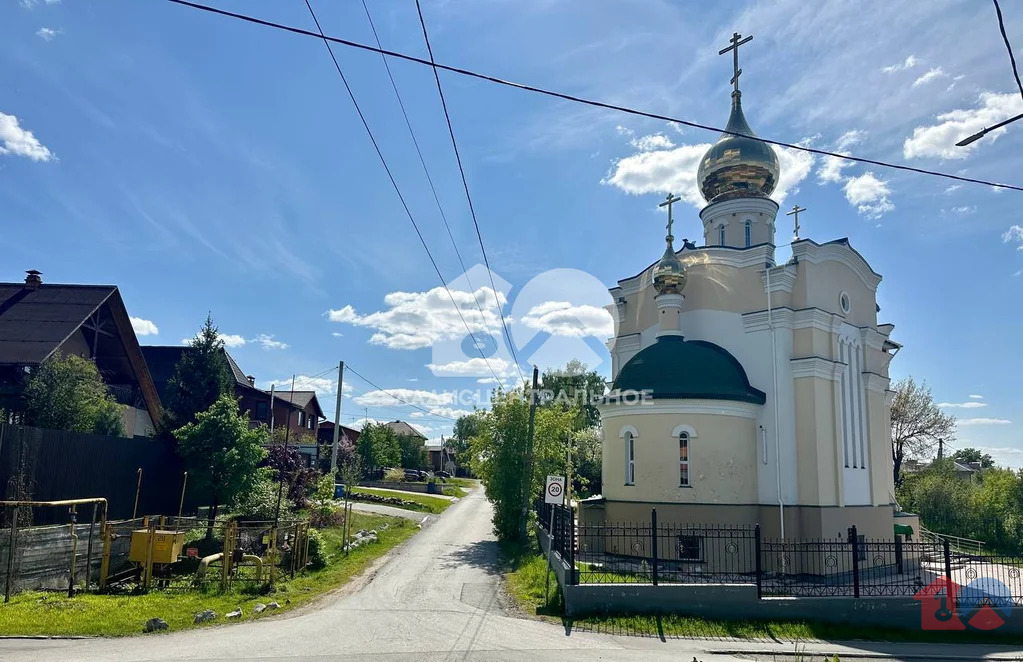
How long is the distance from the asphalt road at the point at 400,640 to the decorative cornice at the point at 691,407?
6.44m

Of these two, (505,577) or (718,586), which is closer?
(718,586)

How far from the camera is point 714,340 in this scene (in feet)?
67.7

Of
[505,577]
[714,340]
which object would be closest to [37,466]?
[505,577]

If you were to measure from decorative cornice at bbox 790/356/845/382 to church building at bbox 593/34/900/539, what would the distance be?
0.03 metres

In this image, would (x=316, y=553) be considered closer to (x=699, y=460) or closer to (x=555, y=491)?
(x=555, y=491)

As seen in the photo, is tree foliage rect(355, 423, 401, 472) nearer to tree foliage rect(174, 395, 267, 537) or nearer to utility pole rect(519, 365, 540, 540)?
tree foliage rect(174, 395, 267, 537)

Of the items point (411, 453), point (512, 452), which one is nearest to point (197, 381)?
point (512, 452)

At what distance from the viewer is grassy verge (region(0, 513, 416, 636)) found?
10.1m

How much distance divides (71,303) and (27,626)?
53.5 feet

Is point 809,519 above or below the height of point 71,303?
below

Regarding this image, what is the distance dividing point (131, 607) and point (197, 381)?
45.1 ft

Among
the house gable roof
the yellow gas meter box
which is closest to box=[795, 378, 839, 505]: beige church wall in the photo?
the yellow gas meter box

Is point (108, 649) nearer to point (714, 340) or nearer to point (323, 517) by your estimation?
point (323, 517)

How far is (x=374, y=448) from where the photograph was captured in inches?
1873
